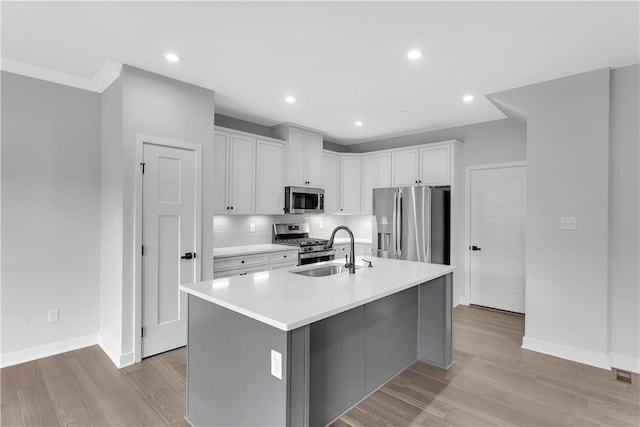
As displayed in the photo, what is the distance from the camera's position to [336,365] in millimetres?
2098

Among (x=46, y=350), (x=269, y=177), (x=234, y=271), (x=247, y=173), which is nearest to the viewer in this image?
(x=46, y=350)

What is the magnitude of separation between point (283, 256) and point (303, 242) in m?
0.48

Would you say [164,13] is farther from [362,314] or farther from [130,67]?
[362,314]

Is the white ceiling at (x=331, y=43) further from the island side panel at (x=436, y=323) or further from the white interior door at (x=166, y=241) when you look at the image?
the island side panel at (x=436, y=323)

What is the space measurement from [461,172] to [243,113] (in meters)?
3.20

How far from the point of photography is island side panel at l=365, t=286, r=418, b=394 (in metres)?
2.39

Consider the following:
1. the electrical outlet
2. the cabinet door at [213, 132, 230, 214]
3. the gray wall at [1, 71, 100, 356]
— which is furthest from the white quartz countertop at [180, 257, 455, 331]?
the gray wall at [1, 71, 100, 356]

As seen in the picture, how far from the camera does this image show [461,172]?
15.7ft

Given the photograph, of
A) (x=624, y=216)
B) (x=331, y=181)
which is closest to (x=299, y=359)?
(x=624, y=216)

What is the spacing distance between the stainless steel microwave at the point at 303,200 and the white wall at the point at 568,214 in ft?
9.23

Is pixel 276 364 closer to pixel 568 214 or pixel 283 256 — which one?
pixel 283 256

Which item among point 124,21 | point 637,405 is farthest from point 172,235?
point 637,405

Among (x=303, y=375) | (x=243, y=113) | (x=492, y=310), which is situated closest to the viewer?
(x=303, y=375)

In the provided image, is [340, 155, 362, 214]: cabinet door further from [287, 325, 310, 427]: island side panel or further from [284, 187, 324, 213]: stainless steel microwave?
[287, 325, 310, 427]: island side panel
